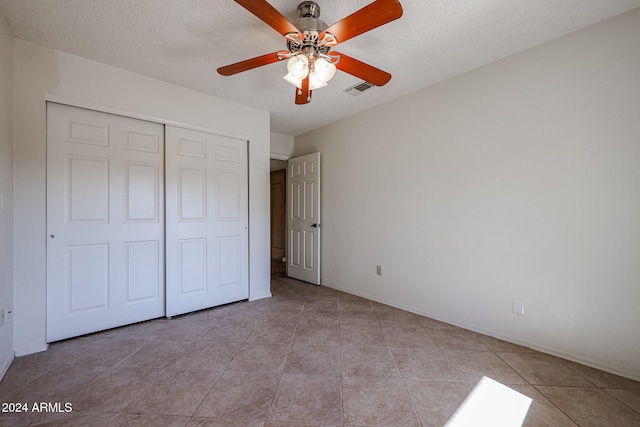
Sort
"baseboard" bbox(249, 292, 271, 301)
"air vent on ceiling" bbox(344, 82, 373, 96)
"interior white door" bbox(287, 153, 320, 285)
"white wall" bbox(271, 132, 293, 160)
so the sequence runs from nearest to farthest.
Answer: "air vent on ceiling" bbox(344, 82, 373, 96), "baseboard" bbox(249, 292, 271, 301), "interior white door" bbox(287, 153, 320, 285), "white wall" bbox(271, 132, 293, 160)

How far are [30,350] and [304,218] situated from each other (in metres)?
3.13

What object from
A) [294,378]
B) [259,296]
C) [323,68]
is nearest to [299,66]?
[323,68]

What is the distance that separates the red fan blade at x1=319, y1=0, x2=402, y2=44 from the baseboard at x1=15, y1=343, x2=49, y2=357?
3.10 m

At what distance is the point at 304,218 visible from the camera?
4270mm

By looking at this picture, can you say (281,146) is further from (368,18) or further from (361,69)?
(368,18)

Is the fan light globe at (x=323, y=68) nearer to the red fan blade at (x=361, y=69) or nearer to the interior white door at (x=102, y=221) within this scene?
the red fan blade at (x=361, y=69)

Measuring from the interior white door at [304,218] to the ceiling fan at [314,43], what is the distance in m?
2.21

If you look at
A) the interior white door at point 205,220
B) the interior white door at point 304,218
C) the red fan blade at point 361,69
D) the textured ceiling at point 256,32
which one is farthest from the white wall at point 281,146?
the red fan blade at point 361,69

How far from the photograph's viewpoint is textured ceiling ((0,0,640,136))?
1.73 m

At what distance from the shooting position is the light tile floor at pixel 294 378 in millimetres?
1446

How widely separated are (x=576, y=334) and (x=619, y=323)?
10.2 inches

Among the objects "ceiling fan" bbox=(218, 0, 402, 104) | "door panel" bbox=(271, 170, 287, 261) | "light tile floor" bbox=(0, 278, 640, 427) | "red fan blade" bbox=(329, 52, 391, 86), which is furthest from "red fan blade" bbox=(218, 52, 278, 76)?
"door panel" bbox=(271, 170, 287, 261)

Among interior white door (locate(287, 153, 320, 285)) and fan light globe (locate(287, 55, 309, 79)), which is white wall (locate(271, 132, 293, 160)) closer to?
interior white door (locate(287, 153, 320, 285))

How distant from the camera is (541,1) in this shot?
1692 mm
